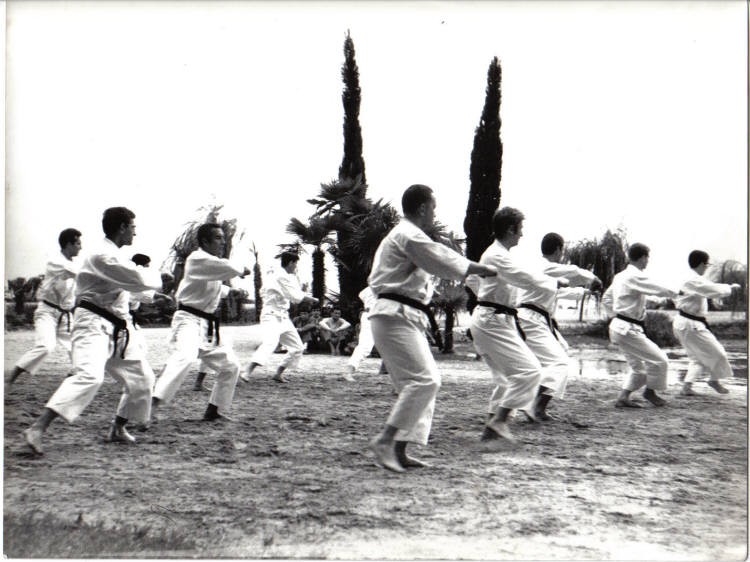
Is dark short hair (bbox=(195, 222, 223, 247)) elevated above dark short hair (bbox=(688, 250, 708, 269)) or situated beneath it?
elevated above

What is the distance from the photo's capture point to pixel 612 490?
405 cm

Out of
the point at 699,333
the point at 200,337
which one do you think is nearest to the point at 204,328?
the point at 200,337

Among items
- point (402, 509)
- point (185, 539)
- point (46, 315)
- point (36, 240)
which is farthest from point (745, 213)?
point (46, 315)

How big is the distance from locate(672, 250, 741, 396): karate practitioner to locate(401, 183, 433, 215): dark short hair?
1.98 meters

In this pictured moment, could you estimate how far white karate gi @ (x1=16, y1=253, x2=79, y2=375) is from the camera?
5.27 metres

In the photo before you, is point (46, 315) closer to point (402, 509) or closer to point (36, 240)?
point (36, 240)

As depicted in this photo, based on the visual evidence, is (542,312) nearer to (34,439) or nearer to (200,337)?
(200,337)

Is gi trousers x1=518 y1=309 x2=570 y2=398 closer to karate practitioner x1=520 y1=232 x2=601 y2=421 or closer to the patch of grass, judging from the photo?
karate practitioner x1=520 y1=232 x2=601 y2=421

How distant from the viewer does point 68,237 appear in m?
5.04

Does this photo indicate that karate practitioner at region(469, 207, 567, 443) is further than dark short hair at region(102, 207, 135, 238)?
Yes

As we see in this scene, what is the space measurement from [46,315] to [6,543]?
2075 millimetres

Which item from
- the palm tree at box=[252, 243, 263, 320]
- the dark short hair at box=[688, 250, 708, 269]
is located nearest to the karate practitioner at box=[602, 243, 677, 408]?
the dark short hair at box=[688, 250, 708, 269]

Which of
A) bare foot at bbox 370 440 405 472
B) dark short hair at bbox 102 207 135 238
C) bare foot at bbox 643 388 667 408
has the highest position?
dark short hair at bbox 102 207 135 238

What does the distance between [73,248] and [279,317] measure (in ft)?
11.6
